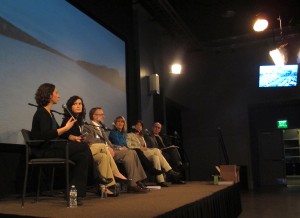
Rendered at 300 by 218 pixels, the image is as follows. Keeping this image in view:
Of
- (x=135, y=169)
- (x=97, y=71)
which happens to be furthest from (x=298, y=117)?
(x=135, y=169)

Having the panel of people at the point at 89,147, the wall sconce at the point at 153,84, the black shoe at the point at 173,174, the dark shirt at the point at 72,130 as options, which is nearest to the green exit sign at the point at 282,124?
the wall sconce at the point at 153,84

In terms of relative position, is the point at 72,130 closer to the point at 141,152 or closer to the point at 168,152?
the point at 141,152

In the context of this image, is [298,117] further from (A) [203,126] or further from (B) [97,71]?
(B) [97,71]

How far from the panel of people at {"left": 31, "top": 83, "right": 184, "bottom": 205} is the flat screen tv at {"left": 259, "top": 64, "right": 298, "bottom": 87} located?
15.8 ft

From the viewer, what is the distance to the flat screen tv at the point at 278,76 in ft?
27.6

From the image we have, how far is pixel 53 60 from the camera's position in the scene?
4082 millimetres

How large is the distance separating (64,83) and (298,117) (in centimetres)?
766

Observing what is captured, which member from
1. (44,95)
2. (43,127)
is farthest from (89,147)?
(44,95)

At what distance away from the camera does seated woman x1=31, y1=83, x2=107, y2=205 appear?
8.87ft

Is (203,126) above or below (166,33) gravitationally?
below

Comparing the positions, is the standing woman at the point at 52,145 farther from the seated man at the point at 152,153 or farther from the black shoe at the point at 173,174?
the black shoe at the point at 173,174

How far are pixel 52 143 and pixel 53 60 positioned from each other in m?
1.52

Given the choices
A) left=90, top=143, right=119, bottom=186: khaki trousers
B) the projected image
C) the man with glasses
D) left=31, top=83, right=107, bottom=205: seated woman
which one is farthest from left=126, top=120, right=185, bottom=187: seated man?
left=31, top=83, right=107, bottom=205: seated woman

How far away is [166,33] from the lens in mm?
7836
